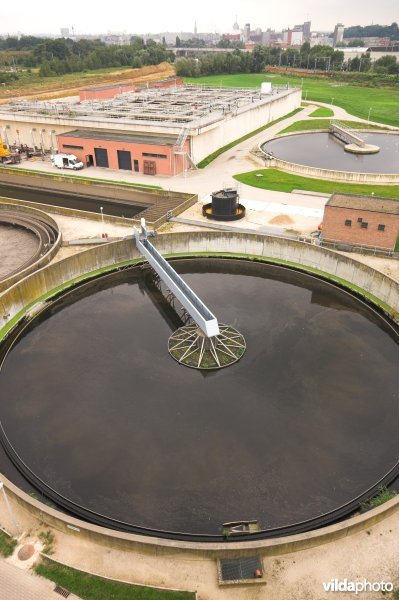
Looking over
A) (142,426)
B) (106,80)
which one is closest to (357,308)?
(142,426)

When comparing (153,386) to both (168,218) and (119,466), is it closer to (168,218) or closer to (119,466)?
(119,466)

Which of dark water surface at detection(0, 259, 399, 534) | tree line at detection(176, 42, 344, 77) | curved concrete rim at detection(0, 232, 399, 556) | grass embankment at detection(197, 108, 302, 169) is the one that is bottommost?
dark water surface at detection(0, 259, 399, 534)

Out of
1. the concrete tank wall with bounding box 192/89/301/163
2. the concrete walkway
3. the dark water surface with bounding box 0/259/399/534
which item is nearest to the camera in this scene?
the concrete walkway

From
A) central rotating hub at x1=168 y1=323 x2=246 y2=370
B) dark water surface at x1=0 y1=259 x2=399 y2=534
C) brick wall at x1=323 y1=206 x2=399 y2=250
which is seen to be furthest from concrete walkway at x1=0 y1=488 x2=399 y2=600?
brick wall at x1=323 y1=206 x2=399 y2=250

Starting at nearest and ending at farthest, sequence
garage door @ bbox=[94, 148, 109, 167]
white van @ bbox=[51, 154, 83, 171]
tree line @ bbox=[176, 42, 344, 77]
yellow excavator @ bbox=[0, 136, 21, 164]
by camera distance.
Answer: white van @ bbox=[51, 154, 83, 171] < garage door @ bbox=[94, 148, 109, 167] < yellow excavator @ bbox=[0, 136, 21, 164] < tree line @ bbox=[176, 42, 344, 77]

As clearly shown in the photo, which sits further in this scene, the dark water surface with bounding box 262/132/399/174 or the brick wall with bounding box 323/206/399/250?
the dark water surface with bounding box 262/132/399/174

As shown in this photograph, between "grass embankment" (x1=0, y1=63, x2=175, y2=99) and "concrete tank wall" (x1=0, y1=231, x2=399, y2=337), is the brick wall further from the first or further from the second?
"grass embankment" (x1=0, y1=63, x2=175, y2=99)

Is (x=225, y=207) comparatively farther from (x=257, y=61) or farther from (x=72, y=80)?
(x=257, y=61)
